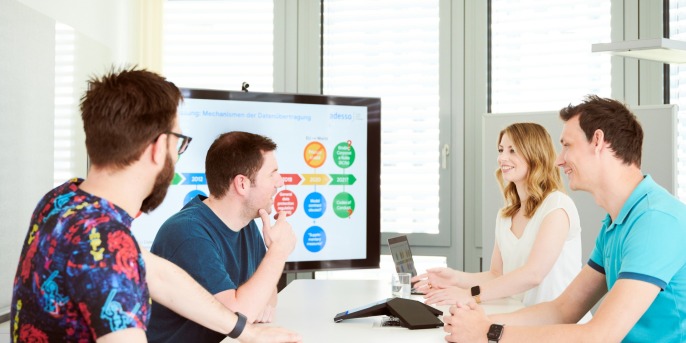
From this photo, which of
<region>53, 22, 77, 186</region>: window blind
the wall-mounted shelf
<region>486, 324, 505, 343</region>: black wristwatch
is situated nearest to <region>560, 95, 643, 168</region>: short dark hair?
<region>486, 324, 505, 343</region>: black wristwatch

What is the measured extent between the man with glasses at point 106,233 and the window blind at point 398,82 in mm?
3316

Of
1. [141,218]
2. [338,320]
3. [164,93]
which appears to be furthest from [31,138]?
[164,93]

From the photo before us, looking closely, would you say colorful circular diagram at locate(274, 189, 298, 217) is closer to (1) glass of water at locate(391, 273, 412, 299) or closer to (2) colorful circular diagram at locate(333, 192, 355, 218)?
(2) colorful circular diagram at locate(333, 192, 355, 218)

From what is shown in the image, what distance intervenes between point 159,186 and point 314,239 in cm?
277

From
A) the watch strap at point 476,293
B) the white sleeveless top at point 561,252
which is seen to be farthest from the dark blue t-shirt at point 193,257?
the white sleeveless top at point 561,252

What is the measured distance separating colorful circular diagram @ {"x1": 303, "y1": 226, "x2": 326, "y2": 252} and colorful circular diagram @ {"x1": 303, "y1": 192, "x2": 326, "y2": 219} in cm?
8

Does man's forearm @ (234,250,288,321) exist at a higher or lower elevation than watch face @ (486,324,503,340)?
higher

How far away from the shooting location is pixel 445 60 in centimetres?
493

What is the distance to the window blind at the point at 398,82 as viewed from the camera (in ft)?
16.1

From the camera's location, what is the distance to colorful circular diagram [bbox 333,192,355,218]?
14.4 ft

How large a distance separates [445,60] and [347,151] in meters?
1.06

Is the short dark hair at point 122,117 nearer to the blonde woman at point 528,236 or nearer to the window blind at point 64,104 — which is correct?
the blonde woman at point 528,236

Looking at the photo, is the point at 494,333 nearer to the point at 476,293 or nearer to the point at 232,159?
the point at 476,293

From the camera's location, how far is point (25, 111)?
328 cm
